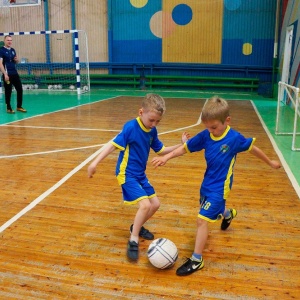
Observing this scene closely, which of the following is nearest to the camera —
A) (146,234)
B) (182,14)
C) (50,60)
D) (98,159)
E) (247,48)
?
(98,159)

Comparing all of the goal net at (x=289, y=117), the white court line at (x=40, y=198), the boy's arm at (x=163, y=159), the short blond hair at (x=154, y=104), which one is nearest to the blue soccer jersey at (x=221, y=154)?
the boy's arm at (x=163, y=159)

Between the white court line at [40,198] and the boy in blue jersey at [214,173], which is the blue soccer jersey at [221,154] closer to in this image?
the boy in blue jersey at [214,173]

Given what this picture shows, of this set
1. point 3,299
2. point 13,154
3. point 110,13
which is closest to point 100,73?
point 110,13

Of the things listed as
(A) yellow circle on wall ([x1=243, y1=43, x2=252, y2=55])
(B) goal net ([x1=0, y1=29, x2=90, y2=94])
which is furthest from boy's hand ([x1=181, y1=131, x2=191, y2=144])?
(B) goal net ([x1=0, y1=29, x2=90, y2=94])

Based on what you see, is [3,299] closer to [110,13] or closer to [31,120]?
[31,120]

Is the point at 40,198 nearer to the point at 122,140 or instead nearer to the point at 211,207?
the point at 122,140

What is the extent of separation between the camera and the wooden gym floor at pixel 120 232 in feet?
8.46

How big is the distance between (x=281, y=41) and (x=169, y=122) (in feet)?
29.5

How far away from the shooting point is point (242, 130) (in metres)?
8.30

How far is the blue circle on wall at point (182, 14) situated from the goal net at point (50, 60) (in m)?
4.88

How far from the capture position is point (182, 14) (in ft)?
57.7

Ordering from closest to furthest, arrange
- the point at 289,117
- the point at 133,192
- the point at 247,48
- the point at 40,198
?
the point at 133,192, the point at 40,198, the point at 289,117, the point at 247,48

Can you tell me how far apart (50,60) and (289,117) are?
1381 centimetres

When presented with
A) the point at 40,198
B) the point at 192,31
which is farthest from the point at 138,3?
the point at 40,198
